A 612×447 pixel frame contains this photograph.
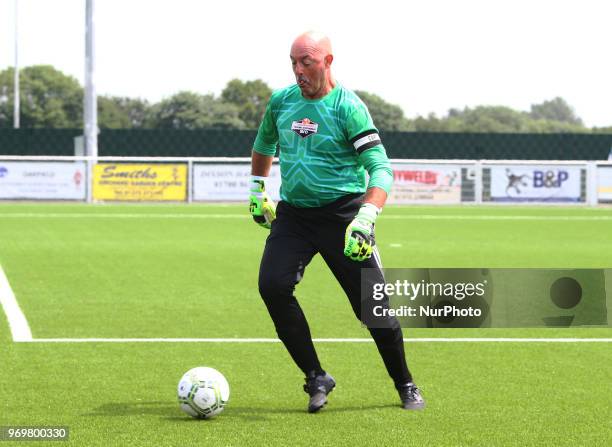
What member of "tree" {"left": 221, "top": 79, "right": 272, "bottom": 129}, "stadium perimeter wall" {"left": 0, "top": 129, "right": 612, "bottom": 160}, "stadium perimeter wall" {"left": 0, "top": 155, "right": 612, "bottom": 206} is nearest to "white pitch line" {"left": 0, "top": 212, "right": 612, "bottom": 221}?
"stadium perimeter wall" {"left": 0, "top": 155, "right": 612, "bottom": 206}

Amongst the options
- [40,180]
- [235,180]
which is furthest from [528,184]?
[40,180]

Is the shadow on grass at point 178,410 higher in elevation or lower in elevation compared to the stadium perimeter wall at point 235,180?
lower

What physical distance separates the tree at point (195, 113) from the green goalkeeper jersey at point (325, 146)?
288ft

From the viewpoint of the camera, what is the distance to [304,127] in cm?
650

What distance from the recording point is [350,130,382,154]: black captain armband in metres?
6.38

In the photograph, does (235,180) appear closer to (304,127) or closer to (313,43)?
(304,127)

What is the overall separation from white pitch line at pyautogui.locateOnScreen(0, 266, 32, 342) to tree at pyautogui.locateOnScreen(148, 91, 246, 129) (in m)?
81.8

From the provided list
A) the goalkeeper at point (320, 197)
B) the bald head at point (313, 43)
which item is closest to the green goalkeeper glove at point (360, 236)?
the goalkeeper at point (320, 197)

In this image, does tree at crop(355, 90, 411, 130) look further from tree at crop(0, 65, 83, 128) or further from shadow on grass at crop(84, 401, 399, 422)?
shadow on grass at crop(84, 401, 399, 422)

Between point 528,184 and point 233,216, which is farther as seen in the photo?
point 528,184

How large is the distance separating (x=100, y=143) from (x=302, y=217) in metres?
37.4

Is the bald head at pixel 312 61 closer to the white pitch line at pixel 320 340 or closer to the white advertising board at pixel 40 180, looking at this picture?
the white pitch line at pixel 320 340

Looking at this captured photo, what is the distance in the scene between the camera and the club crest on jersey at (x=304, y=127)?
21.3 ft

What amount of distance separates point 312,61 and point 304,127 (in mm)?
388
